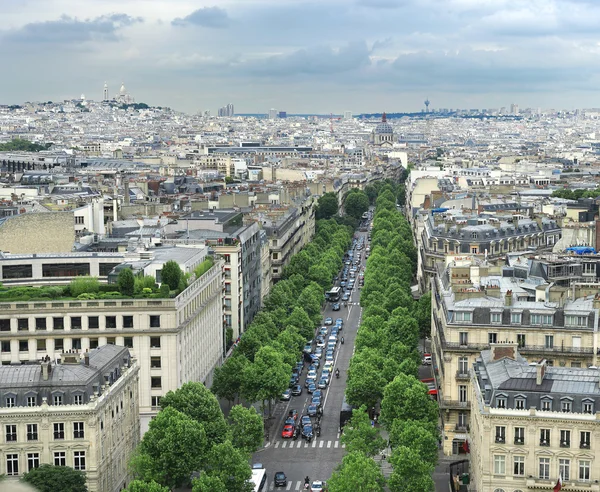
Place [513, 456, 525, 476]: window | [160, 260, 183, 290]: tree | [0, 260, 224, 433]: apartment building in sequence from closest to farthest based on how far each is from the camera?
[513, 456, 525, 476]: window < [0, 260, 224, 433]: apartment building < [160, 260, 183, 290]: tree

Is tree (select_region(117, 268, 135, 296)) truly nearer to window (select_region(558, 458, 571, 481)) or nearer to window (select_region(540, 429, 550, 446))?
window (select_region(540, 429, 550, 446))

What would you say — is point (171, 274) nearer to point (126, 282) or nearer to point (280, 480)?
point (126, 282)

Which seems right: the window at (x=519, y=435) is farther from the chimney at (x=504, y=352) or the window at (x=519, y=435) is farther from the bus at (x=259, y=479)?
the bus at (x=259, y=479)

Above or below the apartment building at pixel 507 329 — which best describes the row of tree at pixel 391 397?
below

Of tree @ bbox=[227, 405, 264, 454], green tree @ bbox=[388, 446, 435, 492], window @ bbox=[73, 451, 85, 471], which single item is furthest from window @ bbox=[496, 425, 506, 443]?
window @ bbox=[73, 451, 85, 471]

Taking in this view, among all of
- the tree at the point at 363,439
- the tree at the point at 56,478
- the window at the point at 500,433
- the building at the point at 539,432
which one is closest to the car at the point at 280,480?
the tree at the point at 363,439

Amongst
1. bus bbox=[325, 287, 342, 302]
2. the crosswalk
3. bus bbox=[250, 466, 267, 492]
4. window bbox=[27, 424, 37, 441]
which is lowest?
bus bbox=[325, 287, 342, 302]
